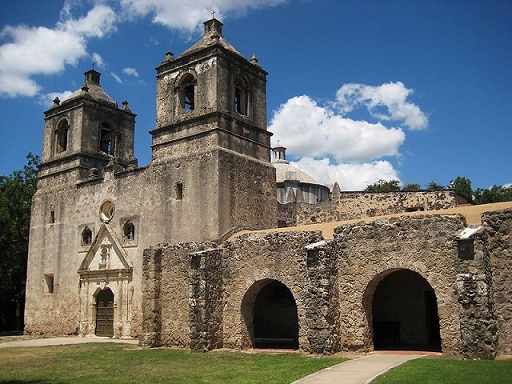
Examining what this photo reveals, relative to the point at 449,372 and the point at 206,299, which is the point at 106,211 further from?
the point at 449,372

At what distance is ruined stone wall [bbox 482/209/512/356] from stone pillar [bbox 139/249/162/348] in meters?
11.1

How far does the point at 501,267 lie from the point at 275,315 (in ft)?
30.0

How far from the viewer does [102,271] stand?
81.1ft

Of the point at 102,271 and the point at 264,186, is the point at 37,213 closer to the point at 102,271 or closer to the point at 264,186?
the point at 102,271

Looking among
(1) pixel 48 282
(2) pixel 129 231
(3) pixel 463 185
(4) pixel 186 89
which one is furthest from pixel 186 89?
(3) pixel 463 185

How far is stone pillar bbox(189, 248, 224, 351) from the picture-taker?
1705 cm

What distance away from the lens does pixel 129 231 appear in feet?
80.4

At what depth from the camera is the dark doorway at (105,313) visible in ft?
80.2

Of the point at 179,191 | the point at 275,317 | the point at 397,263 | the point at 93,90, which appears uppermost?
the point at 93,90

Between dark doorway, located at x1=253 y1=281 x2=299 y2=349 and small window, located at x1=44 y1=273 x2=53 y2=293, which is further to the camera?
small window, located at x1=44 y1=273 x2=53 y2=293

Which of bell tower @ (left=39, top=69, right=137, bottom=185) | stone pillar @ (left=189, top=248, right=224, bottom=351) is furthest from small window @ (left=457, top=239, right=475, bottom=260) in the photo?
bell tower @ (left=39, top=69, right=137, bottom=185)

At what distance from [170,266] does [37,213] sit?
528 inches

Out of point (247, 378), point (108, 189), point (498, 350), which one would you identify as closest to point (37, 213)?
point (108, 189)

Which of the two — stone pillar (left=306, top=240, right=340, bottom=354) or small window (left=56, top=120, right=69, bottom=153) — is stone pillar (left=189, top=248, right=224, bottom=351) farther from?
small window (left=56, top=120, right=69, bottom=153)
